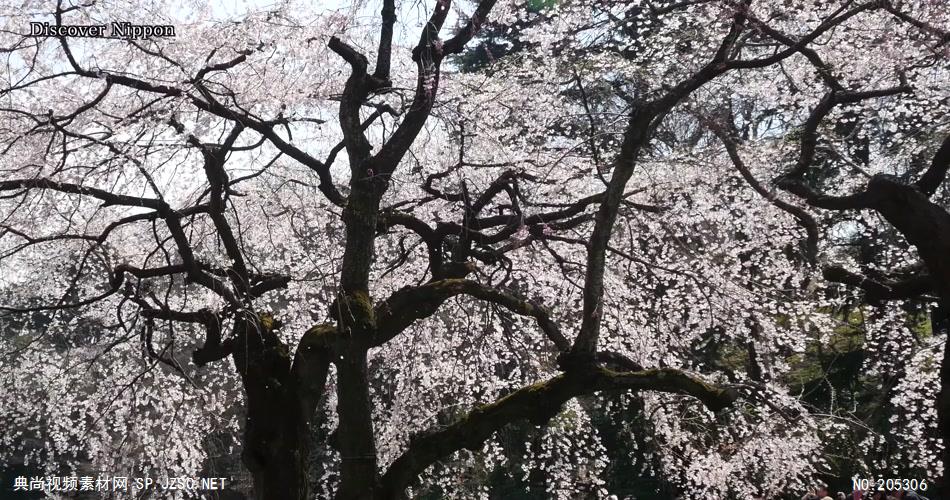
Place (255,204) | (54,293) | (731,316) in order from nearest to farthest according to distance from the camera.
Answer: (731,316)
(255,204)
(54,293)

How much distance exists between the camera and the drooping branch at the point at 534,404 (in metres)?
5.90

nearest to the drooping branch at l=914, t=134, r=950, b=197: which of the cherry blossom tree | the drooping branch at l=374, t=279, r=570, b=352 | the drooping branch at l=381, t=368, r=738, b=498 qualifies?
the cherry blossom tree

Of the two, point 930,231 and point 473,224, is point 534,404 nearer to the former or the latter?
point 473,224

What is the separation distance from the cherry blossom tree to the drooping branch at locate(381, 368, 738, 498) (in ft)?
0.07

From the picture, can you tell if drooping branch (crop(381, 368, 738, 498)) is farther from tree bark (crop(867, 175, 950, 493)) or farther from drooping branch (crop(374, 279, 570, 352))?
tree bark (crop(867, 175, 950, 493))

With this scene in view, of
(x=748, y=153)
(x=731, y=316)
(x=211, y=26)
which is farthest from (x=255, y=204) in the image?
(x=748, y=153)

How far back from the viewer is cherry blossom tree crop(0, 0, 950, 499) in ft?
20.4

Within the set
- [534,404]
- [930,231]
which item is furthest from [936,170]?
[534,404]

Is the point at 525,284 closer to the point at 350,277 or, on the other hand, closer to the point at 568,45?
the point at 568,45

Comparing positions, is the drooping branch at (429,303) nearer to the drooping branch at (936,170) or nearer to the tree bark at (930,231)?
the tree bark at (930,231)

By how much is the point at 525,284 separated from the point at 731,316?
306 centimetres

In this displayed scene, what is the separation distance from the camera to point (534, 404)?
6.22m

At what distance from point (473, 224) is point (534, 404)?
1.85 metres

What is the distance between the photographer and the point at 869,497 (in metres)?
10.6
